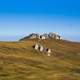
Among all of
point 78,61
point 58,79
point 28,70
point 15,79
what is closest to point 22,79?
point 15,79

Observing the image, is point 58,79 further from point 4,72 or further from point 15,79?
point 4,72

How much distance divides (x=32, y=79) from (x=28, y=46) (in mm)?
106592

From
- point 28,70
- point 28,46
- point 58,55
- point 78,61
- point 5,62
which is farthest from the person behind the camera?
point 28,46

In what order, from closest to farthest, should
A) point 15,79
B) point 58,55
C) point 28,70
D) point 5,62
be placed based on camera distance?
point 15,79
point 28,70
point 5,62
point 58,55

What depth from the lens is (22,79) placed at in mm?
87688

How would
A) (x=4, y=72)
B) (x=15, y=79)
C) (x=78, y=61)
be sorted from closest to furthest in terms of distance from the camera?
(x=15, y=79)
(x=4, y=72)
(x=78, y=61)

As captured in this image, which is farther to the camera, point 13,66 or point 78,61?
point 78,61

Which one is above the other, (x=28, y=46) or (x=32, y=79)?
(x=28, y=46)

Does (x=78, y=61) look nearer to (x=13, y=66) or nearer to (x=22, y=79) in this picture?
(x=13, y=66)

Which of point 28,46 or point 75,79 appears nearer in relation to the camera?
point 75,79

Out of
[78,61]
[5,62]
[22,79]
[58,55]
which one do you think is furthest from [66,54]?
[22,79]

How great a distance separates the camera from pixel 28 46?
19475cm

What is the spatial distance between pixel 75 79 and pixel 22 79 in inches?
676

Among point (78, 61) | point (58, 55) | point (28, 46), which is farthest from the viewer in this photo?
point (28, 46)
